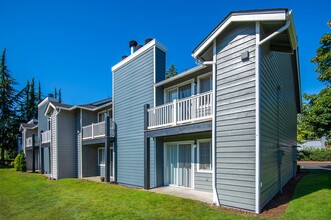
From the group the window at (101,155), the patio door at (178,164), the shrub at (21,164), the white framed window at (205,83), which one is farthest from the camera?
the shrub at (21,164)

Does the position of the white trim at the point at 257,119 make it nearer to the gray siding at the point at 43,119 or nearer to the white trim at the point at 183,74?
the white trim at the point at 183,74

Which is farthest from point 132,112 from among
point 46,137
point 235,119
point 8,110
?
point 8,110

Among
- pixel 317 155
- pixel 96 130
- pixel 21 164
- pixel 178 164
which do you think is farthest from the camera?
pixel 317 155

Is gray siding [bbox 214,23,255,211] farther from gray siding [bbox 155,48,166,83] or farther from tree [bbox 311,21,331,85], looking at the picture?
tree [bbox 311,21,331,85]

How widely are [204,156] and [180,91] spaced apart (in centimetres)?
344

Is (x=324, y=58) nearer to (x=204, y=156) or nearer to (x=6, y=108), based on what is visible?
(x=204, y=156)

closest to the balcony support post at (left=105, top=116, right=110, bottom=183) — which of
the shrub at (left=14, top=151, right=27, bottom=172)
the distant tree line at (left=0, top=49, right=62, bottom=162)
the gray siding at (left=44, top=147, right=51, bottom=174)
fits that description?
the gray siding at (left=44, top=147, right=51, bottom=174)

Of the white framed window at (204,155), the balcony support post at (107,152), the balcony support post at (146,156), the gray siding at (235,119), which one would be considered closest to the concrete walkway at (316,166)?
the white framed window at (204,155)

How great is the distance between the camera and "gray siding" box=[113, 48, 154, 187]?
440 inches

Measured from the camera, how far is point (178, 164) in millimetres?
10539

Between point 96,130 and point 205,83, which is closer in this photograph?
point 205,83

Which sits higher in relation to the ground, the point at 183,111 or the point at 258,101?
the point at 258,101

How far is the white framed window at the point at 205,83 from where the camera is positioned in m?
9.54

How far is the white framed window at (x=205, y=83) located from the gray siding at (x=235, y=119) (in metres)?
2.26
